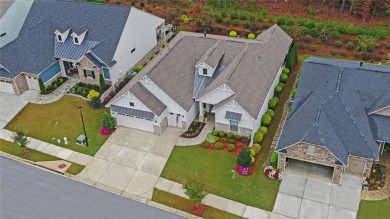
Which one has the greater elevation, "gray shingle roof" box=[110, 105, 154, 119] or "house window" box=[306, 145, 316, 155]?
"house window" box=[306, 145, 316, 155]

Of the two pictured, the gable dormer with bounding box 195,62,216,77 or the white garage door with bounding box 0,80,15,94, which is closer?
the gable dormer with bounding box 195,62,216,77

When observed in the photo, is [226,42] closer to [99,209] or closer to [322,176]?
[322,176]

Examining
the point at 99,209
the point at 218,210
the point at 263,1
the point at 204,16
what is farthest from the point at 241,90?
the point at 263,1

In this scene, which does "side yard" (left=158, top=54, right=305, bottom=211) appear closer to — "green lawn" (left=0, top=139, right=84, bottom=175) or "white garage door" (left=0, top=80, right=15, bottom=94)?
"green lawn" (left=0, top=139, right=84, bottom=175)

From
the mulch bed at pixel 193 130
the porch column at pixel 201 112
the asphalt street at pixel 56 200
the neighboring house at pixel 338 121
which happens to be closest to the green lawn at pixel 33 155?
the asphalt street at pixel 56 200

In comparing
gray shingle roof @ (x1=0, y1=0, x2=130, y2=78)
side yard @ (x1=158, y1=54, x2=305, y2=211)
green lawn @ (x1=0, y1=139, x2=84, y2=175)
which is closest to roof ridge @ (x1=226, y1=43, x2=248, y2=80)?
side yard @ (x1=158, y1=54, x2=305, y2=211)

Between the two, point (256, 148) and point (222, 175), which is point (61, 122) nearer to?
point (222, 175)

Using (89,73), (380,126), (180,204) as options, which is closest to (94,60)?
(89,73)
